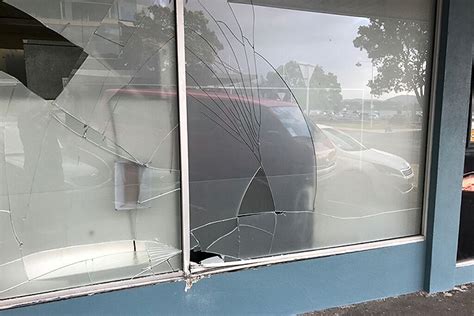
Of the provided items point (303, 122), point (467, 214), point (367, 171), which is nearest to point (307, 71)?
point (303, 122)

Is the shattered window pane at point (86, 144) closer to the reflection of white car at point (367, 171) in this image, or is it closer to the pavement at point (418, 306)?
the reflection of white car at point (367, 171)

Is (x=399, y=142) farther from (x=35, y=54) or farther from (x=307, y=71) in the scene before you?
(x=35, y=54)

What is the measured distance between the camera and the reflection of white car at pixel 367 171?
339 cm

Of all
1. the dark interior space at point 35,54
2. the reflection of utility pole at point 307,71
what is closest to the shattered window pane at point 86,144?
the dark interior space at point 35,54

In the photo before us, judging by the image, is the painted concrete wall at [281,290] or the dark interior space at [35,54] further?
the painted concrete wall at [281,290]

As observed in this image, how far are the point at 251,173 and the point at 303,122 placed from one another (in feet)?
1.89

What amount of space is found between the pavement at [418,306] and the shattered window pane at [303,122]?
0.55 meters

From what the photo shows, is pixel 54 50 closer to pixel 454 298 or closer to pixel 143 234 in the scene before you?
pixel 143 234

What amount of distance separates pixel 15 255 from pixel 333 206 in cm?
236

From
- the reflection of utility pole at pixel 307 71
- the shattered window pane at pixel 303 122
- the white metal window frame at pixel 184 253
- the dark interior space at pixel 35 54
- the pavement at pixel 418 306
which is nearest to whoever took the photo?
the dark interior space at pixel 35 54

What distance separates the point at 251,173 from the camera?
10.2 ft

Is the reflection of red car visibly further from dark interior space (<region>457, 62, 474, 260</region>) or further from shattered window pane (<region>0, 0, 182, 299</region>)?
dark interior space (<region>457, 62, 474, 260</region>)

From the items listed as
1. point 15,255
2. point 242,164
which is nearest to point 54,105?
point 15,255

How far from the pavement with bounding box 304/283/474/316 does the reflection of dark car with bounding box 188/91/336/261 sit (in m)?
0.65
